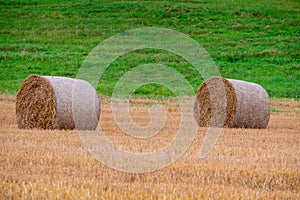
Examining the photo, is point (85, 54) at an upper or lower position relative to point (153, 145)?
lower

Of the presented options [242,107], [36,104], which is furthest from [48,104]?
[242,107]

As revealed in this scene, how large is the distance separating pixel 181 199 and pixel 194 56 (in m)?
Result: 31.6

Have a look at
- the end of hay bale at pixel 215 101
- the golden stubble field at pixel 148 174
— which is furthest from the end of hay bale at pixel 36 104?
the end of hay bale at pixel 215 101

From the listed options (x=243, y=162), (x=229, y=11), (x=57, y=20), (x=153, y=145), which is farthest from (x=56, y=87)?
(x=229, y=11)

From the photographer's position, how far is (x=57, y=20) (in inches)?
1815

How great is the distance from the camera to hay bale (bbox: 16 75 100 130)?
12.8 metres

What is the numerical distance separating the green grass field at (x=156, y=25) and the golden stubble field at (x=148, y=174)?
15883 mm

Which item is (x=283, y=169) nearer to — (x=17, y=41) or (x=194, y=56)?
(x=194, y=56)

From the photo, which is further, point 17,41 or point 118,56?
point 17,41

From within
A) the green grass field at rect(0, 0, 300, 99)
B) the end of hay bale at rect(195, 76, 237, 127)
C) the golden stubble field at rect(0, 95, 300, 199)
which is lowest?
the green grass field at rect(0, 0, 300, 99)

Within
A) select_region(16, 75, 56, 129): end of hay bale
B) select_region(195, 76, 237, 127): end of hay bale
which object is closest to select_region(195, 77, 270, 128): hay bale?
select_region(195, 76, 237, 127): end of hay bale

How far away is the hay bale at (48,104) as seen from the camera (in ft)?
42.1

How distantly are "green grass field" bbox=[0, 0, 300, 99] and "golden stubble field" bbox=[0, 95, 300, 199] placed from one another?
1588 centimetres

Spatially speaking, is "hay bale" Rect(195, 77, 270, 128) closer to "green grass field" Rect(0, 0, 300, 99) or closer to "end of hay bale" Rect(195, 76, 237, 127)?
"end of hay bale" Rect(195, 76, 237, 127)
